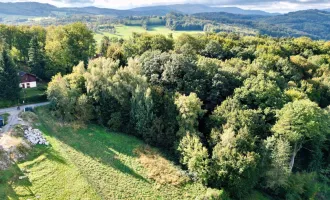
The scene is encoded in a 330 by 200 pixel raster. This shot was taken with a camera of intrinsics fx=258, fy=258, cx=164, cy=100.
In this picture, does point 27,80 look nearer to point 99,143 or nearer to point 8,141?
point 8,141

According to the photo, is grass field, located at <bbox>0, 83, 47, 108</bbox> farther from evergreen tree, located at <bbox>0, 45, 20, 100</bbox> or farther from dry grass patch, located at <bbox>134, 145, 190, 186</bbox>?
dry grass patch, located at <bbox>134, 145, 190, 186</bbox>

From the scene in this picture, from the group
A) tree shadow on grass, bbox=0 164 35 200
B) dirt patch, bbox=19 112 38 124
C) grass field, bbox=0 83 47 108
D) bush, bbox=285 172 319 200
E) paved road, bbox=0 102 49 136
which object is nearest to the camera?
tree shadow on grass, bbox=0 164 35 200

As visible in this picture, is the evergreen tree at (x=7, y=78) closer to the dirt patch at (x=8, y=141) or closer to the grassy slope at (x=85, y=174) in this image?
the grassy slope at (x=85, y=174)

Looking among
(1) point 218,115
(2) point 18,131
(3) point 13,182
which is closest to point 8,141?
(2) point 18,131

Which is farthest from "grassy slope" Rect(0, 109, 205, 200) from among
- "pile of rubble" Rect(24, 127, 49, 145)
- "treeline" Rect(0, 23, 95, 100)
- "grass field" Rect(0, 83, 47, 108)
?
"treeline" Rect(0, 23, 95, 100)

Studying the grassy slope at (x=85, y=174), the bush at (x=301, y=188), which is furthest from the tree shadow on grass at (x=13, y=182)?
the bush at (x=301, y=188)
